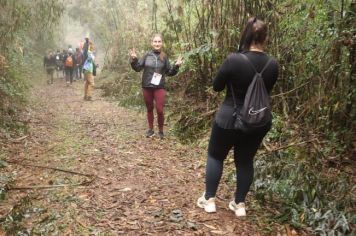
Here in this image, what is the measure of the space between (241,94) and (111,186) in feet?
7.19

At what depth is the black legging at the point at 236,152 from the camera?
3.75 metres

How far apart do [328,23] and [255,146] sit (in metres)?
2.27

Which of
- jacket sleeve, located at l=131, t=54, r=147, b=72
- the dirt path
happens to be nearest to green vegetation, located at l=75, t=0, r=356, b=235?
the dirt path

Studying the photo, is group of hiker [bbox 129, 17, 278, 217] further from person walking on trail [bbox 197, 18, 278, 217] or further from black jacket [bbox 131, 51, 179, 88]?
black jacket [bbox 131, 51, 179, 88]

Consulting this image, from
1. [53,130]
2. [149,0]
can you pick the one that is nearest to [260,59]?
[53,130]

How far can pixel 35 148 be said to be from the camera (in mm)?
6656

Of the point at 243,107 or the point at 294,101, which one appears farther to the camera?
the point at 294,101

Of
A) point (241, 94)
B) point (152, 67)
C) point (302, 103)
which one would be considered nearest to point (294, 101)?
point (302, 103)

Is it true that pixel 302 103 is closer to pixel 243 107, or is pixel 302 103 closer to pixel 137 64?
pixel 137 64

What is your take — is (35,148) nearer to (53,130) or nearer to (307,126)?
(53,130)

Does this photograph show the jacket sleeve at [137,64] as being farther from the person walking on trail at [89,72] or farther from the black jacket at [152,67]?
the person walking on trail at [89,72]

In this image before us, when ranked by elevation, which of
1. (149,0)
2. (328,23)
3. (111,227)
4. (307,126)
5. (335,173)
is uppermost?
(149,0)

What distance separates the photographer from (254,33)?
11.7 feet

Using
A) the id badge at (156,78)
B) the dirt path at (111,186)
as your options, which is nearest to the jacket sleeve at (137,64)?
the id badge at (156,78)
